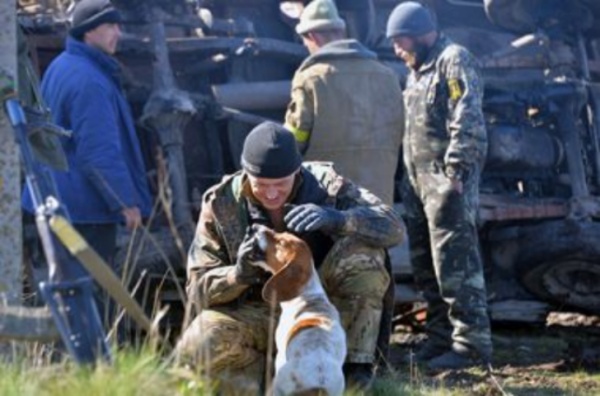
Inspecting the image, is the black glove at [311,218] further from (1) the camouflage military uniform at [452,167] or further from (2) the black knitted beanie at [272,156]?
(1) the camouflage military uniform at [452,167]

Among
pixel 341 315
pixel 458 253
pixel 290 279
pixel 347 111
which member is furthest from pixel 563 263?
pixel 290 279

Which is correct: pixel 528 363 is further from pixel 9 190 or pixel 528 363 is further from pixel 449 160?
pixel 9 190

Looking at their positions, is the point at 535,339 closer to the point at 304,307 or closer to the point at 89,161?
the point at 89,161

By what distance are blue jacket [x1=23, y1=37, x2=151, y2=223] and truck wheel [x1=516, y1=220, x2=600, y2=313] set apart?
286 centimetres

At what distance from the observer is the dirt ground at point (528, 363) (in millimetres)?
6895

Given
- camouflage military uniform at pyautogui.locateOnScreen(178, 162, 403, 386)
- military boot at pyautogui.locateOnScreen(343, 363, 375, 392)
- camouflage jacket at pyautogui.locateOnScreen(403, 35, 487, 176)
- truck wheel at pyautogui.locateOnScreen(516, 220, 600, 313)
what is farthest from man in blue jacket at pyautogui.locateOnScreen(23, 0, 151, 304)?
truck wheel at pyautogui.locateOnScreen(516, 220, 600, 313)

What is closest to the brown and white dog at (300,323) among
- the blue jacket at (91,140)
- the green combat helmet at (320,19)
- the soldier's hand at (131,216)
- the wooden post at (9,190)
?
the wooden post at (9,190)

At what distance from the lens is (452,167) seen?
7543mm

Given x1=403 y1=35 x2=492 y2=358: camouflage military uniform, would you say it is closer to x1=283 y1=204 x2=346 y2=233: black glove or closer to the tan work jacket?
the tan work jacket

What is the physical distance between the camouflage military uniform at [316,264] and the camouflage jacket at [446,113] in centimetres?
179

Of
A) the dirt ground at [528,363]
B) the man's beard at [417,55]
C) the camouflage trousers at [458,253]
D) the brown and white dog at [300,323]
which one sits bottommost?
the dirt ground at [528,363]

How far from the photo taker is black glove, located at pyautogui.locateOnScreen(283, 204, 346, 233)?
17.8 ft

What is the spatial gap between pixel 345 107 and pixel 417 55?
464mm

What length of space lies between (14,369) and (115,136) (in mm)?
2381
